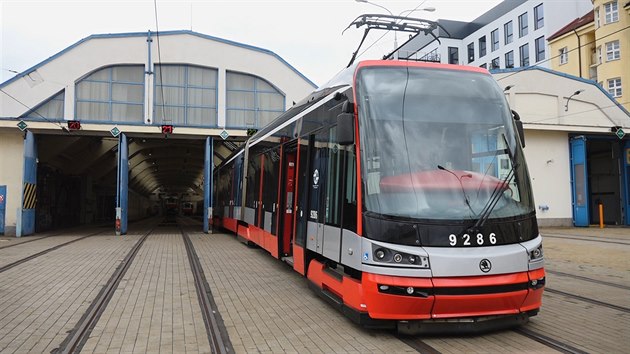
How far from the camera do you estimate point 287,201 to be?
29.0 feet

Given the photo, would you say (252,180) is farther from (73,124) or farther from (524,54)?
(524,54)

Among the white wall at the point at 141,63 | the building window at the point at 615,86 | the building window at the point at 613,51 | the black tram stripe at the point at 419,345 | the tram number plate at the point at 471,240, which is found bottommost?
the black tram stripe at the point at 419,345

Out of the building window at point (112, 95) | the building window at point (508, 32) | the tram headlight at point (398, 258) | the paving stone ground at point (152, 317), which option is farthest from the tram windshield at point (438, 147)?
the building window at point (508, 32)

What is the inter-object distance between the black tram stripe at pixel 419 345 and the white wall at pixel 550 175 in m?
21.0

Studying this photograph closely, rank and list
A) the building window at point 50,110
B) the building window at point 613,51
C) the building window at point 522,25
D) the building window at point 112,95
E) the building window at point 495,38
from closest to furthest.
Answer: the building window at point 50,110 → the building window at point 112,95 → the building window at point 613,51 → the building window at point 522,25 → the building window at point 495,38

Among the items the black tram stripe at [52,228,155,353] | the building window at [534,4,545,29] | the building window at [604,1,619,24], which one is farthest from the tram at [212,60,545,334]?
the building window at [534,4,545,29]

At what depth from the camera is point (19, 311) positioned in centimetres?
656

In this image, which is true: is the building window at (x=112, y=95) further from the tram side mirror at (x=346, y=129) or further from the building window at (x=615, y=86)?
the building window at (x=615, y=86)

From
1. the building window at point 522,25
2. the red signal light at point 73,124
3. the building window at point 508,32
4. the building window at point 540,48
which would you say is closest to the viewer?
the red signal light at point 73,124

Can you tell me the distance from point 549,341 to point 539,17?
46.1m

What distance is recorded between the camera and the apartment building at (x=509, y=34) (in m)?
42.8

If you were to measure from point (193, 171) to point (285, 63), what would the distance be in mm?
27776

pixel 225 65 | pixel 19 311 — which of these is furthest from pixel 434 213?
pixel 225 65

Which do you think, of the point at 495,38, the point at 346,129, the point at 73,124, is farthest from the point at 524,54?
the point at 346,129
